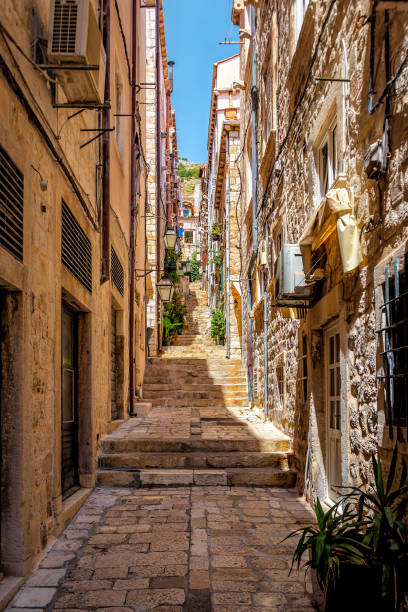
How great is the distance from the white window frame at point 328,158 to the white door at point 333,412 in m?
1.49

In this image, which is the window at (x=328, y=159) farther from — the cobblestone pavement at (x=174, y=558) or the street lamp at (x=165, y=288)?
the street lamp at (x=165, y=288)

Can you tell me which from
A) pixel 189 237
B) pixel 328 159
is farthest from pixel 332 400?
pixel 189 237

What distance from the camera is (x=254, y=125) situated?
41.0 ft

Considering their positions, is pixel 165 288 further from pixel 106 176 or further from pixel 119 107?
pixel 106 176

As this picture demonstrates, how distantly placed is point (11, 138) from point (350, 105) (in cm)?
259

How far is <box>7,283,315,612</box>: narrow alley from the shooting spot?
12.6ft

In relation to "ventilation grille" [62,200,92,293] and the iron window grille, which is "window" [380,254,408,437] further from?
"ventilation grille" [62,200,92,293]

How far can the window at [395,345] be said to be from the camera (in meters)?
3.37

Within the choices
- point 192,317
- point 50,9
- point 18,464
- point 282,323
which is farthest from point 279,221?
point 192,317

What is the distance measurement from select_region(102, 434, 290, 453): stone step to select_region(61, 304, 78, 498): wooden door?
1.48 metres

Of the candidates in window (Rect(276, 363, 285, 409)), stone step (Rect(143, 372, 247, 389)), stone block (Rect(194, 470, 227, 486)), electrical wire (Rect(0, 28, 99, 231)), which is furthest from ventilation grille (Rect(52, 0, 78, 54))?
stone step (Rect(143, 372, 247, 389))

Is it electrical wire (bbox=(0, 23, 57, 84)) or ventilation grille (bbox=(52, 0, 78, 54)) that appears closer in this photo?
electrical wire (bbox=(0, 23, 57, 84))

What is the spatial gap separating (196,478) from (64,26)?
5.24 meters

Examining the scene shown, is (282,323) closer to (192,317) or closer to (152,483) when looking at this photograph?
(152,483)
